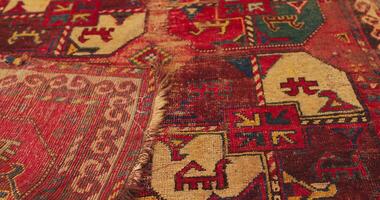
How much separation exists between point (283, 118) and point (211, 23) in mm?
924

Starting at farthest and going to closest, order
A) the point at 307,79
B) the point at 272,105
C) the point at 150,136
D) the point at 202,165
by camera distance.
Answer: the point at 307,79 → the point at 272,105 → the point at 150,136 → the point at 202,165

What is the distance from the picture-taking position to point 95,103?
2361 mm

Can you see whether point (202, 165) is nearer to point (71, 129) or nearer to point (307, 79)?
point (71, 129)

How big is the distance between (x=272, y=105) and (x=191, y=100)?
1.34 ft

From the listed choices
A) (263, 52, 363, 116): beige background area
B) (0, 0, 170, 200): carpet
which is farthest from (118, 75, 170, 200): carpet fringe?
(263, 52, 363, 116): beige background area

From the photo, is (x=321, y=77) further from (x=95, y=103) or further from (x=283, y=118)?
(x=95, y=103)

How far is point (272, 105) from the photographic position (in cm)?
231

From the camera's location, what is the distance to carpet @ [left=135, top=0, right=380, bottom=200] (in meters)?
1.98

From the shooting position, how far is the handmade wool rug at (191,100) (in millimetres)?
1995

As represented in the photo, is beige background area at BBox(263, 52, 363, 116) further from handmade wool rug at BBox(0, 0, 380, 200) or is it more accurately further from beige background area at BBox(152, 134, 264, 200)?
beige background area at BBox(152, 134, 264, 200)

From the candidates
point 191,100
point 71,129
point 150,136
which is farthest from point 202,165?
point 71,129

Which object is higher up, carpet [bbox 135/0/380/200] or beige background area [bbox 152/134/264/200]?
carpet [bbox 135/0/380/200]

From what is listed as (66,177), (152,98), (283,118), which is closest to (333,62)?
(283,118)

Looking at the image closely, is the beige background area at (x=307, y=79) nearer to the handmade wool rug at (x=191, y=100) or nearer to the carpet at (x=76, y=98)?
the handmade wool rug at (x=191, y=100)
